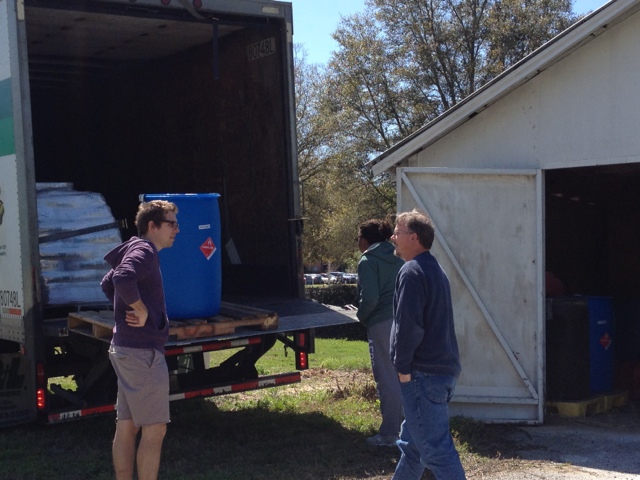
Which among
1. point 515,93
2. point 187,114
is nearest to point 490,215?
point 515,93

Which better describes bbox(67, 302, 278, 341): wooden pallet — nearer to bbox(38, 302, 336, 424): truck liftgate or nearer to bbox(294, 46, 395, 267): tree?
bbox(38, 302, 336, 424): truck liftgate

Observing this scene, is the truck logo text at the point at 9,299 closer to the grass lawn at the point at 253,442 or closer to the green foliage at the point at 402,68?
the grass lawn at the point at 253,442

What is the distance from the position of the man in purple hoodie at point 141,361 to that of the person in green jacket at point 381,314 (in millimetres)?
2241

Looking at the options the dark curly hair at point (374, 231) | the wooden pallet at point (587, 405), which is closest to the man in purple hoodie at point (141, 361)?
the dark curly hair at point (374, 231)

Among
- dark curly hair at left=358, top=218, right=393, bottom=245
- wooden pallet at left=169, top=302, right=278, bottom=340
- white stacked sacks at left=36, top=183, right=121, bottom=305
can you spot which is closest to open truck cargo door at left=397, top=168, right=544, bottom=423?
dark curly hair at left=358, top=218, right=393, bottom=245

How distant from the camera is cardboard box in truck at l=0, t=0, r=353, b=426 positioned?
6.96m

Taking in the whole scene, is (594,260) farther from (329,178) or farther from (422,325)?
(329,178)

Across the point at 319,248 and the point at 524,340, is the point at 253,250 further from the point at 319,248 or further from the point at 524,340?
the point at 319,248

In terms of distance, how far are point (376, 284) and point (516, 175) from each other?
2.11 m

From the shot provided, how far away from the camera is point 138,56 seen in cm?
980

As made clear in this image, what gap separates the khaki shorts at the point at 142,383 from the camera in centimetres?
518

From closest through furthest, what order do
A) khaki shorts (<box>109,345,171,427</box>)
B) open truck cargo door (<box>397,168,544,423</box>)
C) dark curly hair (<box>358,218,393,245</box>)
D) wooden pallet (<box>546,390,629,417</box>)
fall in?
khaki shorts (<box>109,345,171,427</box>), dark curly hair (<box>358,218,393,245</box>), open truck cargo door (<box>397,168,544,423</box>), wooden pallet (<box>546,390,629,417</box>)

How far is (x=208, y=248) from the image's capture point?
271 inches

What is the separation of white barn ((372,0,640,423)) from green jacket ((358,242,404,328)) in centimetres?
153
